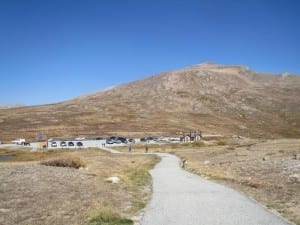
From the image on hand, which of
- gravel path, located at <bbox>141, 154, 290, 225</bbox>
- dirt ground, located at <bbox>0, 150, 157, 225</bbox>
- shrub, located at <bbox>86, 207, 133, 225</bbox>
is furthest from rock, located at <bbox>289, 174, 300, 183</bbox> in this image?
shrub, located at <bbox>86, 207, 133, 225</bbox>

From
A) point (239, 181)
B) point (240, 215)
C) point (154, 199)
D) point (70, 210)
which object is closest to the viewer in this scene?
point (240, 215)

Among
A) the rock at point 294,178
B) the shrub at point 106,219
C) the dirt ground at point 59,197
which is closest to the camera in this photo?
the shrub at point 106,219

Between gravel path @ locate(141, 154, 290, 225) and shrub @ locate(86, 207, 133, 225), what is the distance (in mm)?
800

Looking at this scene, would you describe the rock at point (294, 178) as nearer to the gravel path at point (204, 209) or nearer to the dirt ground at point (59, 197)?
the gravel path at point (204, 209)

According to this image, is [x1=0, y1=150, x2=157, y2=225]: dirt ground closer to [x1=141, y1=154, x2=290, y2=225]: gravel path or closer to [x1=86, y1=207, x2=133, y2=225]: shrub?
[x1=86, y1=207, x2=133, y2=225]: shrub

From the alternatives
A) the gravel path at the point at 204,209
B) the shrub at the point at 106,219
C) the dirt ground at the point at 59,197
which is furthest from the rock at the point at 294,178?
the shrub at the point at 106,219

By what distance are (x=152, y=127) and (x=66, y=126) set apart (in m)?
35.9

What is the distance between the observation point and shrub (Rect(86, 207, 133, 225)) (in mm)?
14352

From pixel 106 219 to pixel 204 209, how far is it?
173 inches

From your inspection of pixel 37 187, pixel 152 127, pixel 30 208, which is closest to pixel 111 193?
pixel 37 187

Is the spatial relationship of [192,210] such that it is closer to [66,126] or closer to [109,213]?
[109,213]

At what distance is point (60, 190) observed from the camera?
21.5 metres

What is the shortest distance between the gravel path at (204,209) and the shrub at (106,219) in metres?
0.80

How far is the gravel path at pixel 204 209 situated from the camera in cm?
1441
